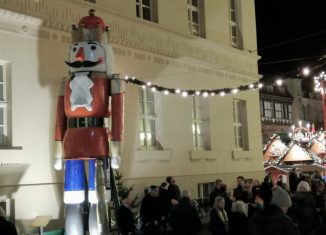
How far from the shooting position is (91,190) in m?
9.52

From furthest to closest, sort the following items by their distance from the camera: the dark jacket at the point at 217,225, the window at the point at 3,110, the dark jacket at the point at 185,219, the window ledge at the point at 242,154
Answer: the window ledge at the point at 242,154 < the window at the point at 3,110 < the dark jacket at the point at 185,219 < the dark jacket at the point at 217,225

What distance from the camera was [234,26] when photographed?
20578mm

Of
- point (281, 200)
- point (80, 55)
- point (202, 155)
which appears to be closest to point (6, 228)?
point (281, 200)

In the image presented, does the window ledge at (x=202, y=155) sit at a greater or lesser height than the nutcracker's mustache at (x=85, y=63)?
lesser

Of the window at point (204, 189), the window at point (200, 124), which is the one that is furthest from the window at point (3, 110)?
the window at point (204, 189)

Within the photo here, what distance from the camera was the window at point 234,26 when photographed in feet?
66.8

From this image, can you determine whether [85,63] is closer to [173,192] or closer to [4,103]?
[4,103]

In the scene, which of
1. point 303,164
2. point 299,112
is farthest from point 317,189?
point 299,112

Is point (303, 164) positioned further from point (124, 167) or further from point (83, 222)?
point (83, 222)

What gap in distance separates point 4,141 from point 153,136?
5279mm

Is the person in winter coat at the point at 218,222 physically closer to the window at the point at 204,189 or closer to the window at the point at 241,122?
the window at the point at 204,189

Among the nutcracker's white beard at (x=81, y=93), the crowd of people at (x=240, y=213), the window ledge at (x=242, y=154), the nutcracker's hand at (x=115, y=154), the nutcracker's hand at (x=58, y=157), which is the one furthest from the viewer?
the window ledge at (x=242, y=154)

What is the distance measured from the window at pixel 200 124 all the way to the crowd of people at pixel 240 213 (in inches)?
128

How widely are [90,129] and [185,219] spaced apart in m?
2.50
